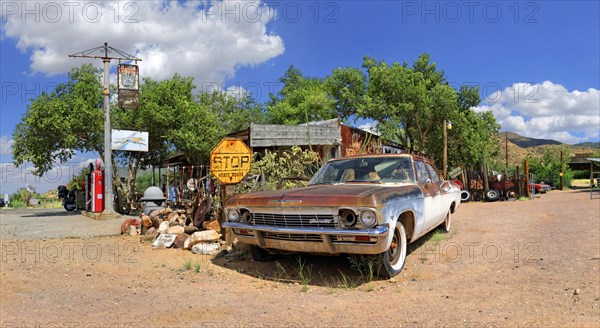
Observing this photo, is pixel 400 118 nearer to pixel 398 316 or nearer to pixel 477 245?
pixel 477 245

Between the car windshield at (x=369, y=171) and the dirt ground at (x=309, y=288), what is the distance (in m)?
1.15

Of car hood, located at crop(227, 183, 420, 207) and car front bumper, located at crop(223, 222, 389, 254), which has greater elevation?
car hood, located at crop(227, 183, 420, 207)

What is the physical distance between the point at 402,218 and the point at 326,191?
44.8 inches

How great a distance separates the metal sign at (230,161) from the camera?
7.43 m

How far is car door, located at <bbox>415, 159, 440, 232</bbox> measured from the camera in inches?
243

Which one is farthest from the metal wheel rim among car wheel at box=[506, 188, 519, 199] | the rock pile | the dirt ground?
car wheel at box=[506, 188, 519, 199]

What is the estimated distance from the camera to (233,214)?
227 inches

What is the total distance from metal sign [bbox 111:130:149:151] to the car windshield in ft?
38.2

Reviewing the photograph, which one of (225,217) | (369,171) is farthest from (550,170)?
(225,217)

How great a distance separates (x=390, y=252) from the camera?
543 centimetres

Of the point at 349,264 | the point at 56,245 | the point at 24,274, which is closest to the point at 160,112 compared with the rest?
the point at 56,245

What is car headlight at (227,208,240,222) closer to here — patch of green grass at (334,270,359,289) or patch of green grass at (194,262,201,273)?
patch of green grass at (194,262,201,273)

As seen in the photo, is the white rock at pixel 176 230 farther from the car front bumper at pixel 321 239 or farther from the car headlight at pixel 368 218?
the car headlight at pixel 368 218

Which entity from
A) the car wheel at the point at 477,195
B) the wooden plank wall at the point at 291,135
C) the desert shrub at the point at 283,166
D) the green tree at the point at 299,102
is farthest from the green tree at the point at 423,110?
the desert shrub at the point at 283,166
